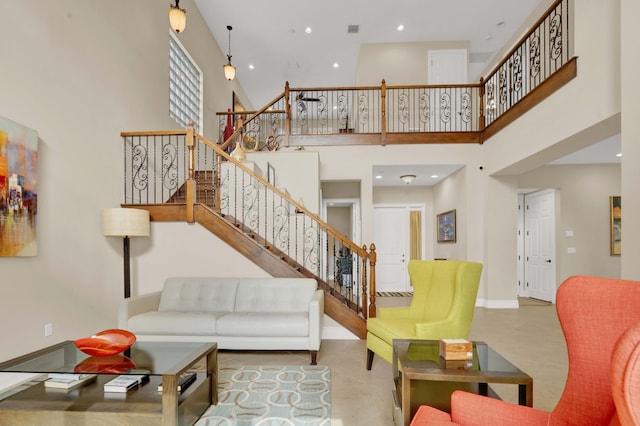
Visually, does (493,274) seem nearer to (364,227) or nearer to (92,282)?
(364,227)

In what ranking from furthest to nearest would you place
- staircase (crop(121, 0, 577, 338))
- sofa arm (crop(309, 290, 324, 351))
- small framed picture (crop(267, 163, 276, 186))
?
small framed picture (crop(267, 163, 276, 186))
staircase (crop(121, 0, 577, 338))
sofa arm (crop(309, 290, 324, 351))

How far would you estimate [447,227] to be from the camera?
727cm

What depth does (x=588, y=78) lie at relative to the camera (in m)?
3.41

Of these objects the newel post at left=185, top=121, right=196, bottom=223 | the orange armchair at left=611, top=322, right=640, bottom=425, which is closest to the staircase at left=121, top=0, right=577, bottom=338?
the newel post at left=185, top=121, right=196, bottom=223

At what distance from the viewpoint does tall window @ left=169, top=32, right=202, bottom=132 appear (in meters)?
5.98

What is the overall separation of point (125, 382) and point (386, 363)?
2311 mm

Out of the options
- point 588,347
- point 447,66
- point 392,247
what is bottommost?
point 392,247

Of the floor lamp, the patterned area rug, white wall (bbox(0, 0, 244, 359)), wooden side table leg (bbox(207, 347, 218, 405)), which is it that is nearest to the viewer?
the patterned area rug

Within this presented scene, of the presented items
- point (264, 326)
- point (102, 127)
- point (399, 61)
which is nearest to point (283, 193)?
point (264, 326)

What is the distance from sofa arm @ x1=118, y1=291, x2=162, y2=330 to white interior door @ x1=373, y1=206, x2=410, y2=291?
568cm

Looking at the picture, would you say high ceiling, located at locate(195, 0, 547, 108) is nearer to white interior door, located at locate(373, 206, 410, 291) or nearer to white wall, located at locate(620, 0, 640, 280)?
white interior door, located at locate(373, 206, 410, 291)

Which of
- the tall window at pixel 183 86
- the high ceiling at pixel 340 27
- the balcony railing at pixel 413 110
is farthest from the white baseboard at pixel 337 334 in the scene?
the high ceiling at pixel 340 27

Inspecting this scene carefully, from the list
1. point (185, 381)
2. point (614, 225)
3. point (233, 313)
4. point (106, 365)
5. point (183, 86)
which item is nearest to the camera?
point (106, 365)

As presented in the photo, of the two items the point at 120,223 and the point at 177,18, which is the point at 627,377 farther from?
the point at 177,18
